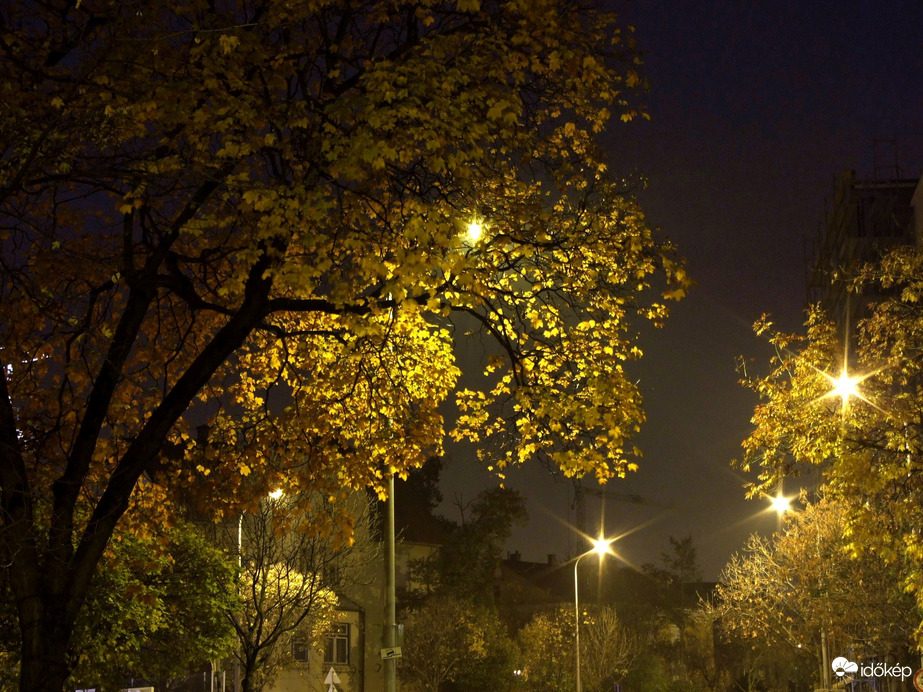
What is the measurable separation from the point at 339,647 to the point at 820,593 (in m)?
23.9

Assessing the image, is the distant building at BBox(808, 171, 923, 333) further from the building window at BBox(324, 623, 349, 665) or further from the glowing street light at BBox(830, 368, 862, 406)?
the glowing street light at BBox(830, 368, 862, 406)

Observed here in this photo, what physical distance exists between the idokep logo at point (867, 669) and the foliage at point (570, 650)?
63.8 feet

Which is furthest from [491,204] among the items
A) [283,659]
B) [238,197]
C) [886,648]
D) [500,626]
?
[500,626]

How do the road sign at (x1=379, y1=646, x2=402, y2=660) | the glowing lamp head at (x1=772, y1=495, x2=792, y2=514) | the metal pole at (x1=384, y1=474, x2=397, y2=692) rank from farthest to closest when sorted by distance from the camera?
the glowing lamp head at (x1=772, y1=495, x2=792, y2=514) → the metal pole at (x1=384, y1=474, x2=397, y2=692) → the road sign at (x1=379, y1=646, x2=402, y2=660)

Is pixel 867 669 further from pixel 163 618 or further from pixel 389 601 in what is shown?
pixel 163 618

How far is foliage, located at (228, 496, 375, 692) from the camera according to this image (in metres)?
23.5

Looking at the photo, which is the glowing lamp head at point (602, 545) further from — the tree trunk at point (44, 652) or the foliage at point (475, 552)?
the tree trunk at point (44, 652)

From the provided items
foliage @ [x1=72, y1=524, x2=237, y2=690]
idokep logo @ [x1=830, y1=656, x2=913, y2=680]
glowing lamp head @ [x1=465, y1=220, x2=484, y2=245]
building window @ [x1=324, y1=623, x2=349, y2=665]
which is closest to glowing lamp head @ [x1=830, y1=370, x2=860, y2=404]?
glowing lamp head @ [x1=465, y1=220, x2=484, y2=245]

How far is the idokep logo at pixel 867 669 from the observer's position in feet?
98.4

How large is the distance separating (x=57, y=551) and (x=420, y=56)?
5.55 meters

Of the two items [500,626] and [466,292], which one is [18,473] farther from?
[500,626]

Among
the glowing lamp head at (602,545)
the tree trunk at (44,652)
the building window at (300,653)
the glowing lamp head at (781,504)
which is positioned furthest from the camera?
the glowing lamp head at (602,545)

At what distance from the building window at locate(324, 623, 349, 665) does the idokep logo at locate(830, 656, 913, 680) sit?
2118 cm

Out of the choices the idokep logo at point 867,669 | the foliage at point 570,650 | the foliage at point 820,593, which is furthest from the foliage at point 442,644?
the idokep logo at point 867,669
